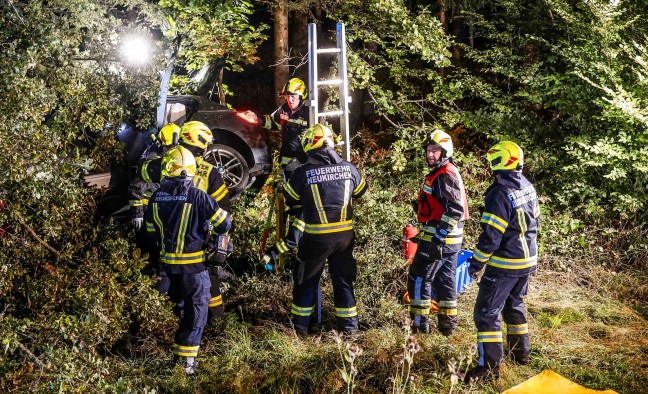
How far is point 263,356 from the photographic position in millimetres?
5879

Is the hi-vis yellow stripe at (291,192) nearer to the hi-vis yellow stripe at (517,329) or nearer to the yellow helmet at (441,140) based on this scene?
the yellow helmet at (441,140)

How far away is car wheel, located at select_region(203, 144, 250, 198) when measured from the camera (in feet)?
28.9

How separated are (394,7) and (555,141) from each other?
3.09 meters

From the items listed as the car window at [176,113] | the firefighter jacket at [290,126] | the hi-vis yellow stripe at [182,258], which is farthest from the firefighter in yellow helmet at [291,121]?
the hi-vis yellow stripe at [182,258]

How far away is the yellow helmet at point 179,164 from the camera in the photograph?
18.7 feet

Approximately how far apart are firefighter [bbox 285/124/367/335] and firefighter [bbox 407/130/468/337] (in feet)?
2.06

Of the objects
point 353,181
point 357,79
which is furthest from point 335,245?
point 357,79

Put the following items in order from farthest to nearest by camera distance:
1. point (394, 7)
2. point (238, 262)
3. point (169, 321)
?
point (394, 7) < point (238, 262) < point (169, 321)

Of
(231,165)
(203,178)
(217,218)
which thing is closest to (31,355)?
(217,218)

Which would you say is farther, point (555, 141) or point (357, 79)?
point (357, 79)

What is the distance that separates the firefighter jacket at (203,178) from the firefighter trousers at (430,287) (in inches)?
81.4

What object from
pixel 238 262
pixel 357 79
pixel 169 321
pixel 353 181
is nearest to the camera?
pixel 169 321

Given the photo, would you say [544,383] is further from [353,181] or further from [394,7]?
[394,7]

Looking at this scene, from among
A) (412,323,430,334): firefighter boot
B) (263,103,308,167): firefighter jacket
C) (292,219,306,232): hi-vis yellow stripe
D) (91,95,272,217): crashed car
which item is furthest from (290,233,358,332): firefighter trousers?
(91,95,272,217): crashed car
